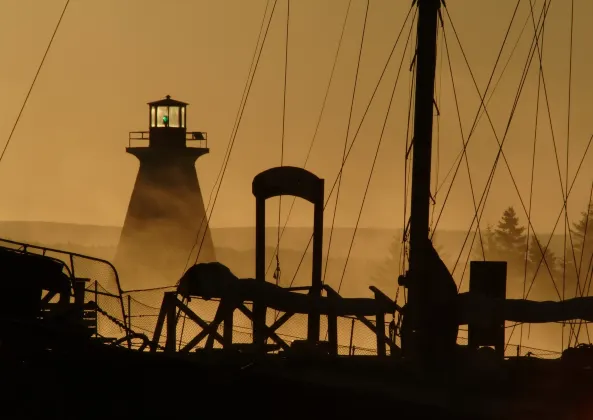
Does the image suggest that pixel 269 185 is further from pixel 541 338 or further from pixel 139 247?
pixel 541 338

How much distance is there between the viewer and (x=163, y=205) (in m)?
87.7

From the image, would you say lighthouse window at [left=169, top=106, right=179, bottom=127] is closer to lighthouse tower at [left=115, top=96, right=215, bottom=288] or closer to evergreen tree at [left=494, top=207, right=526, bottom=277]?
lighthouse tower at [left=115, top=96, right=215, bottom=288]

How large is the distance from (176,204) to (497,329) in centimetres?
5031

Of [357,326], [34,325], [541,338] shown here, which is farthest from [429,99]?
[541,338]

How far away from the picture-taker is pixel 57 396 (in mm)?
35000

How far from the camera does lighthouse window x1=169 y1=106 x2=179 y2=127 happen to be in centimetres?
8644

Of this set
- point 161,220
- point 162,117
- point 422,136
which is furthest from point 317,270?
point 161,220

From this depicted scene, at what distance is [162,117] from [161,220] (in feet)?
18.5

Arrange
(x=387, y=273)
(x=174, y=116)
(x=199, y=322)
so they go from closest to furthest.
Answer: (x=199, y=322), (x=174, y=116), (x=387, y=273)

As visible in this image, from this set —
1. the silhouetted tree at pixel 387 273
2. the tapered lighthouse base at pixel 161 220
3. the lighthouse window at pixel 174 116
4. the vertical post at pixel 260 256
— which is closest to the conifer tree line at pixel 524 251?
the silhouetted tree at pixel 387 273

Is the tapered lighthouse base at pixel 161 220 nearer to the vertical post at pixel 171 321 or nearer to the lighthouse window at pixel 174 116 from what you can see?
the lighthouse window at pixel 174 116

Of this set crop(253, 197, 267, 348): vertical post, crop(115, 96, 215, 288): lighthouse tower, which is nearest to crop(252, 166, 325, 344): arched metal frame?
crop(253, 197, 267, 348): vertical post

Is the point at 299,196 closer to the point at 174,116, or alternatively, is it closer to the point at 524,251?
the point at 174,116

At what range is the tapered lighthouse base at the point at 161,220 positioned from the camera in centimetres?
8600
